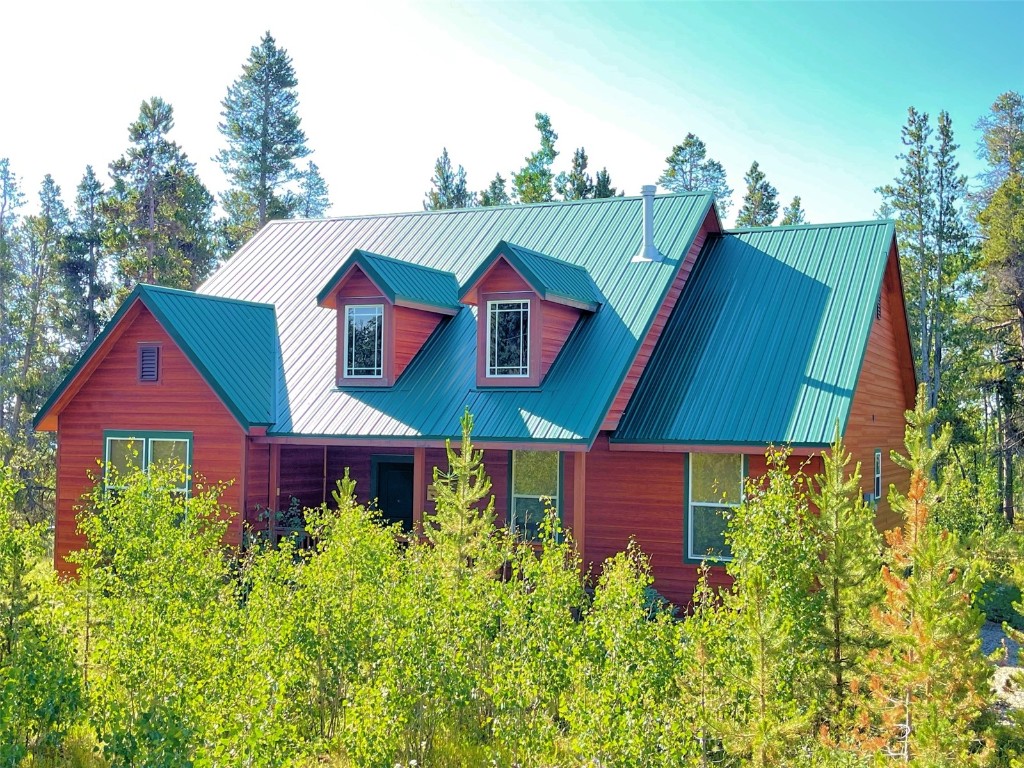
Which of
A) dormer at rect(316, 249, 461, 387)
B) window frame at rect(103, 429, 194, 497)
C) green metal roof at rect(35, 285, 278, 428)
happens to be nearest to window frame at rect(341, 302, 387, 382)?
dormer at rect(316, 249, 461, 387)

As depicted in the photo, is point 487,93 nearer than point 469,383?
No

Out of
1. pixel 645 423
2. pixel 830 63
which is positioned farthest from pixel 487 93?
pixel 645 423

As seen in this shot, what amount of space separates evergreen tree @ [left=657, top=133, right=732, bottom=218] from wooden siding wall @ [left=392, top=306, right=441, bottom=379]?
1431 inches

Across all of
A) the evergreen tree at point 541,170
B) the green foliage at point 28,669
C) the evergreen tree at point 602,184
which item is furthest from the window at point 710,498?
the evergreen tree at point 541,170

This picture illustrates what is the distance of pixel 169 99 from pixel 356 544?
117 ft

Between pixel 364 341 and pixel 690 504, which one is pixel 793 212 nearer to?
pixel 364 341

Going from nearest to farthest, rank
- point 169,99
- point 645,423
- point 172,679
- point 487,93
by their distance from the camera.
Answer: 1. point 172,679
2. point 645,423
3. point 487,93
4. point 169,99

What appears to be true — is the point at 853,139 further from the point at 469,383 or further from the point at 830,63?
the point at 469,383

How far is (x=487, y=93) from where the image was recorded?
24.7m

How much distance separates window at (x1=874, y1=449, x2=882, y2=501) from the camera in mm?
18578

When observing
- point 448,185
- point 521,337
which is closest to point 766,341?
point 521,337

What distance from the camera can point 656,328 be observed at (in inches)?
699

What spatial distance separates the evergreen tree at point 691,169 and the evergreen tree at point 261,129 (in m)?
19.7

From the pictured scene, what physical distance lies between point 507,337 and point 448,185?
102ft
